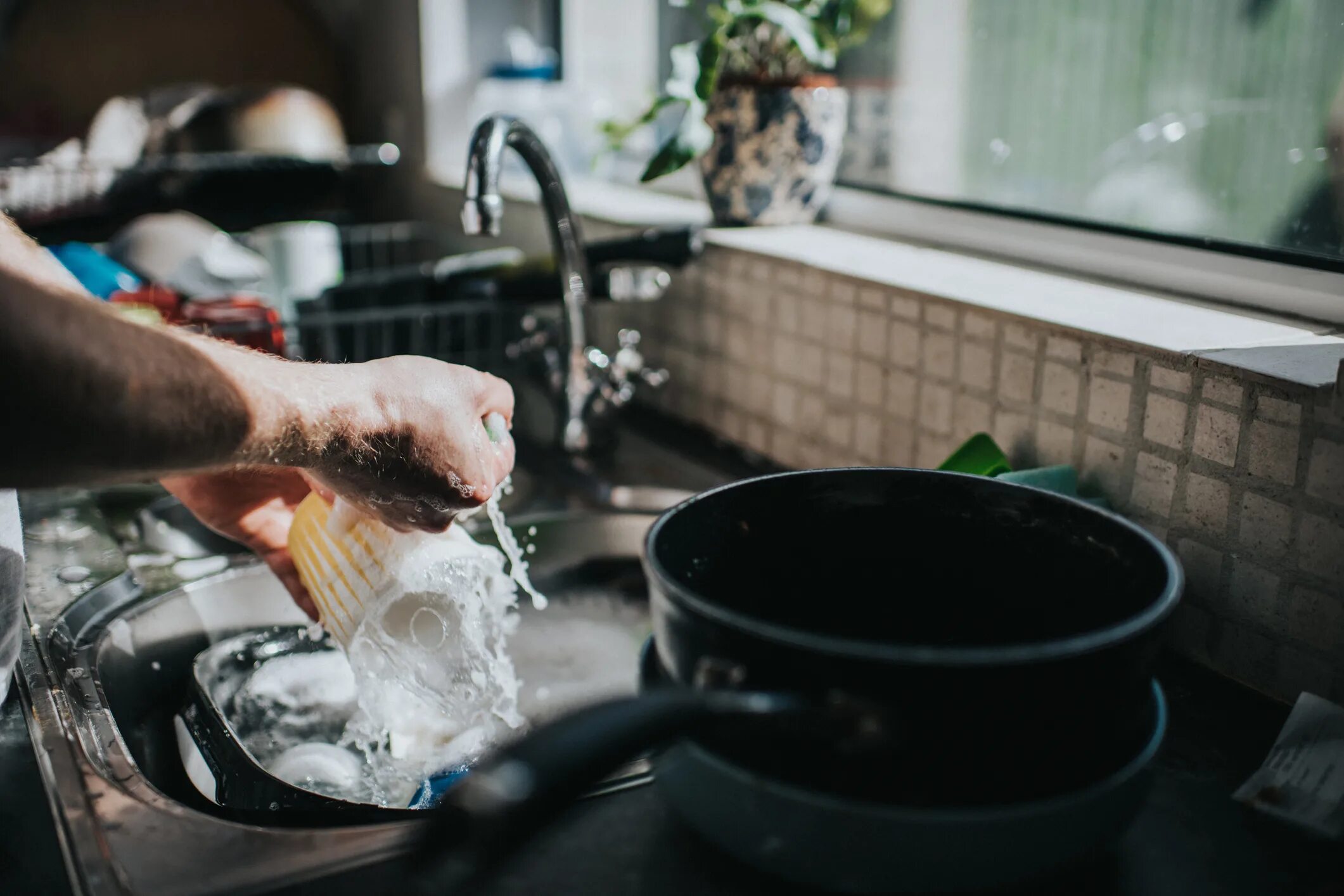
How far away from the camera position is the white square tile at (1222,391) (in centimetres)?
73

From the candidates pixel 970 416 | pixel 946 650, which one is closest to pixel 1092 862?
pixel 946 650

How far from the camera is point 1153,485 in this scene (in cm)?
79

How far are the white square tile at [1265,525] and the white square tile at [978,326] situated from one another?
257 mm

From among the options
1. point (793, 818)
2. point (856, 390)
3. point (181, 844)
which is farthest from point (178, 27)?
Answer: point (793, 818)

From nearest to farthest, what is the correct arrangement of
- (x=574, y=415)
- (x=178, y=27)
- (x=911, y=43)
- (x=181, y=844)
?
(x=181, y=844)
(x=574, y=415)
(x=911, y=43)
(x=178, y=27)

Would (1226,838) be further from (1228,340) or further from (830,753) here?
(1228,340)

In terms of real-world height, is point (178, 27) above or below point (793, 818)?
above

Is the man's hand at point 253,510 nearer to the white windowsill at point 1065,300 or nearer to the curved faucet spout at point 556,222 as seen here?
the curved faucet spout at point 556,222

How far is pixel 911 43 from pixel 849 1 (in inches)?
5.8

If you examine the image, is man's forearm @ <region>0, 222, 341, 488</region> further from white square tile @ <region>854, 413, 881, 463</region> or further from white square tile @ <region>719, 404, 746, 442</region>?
white square tile @ <region>719, 404, 746, 442</region>

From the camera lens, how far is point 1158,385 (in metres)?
0.78

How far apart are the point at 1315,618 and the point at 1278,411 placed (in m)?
0.13

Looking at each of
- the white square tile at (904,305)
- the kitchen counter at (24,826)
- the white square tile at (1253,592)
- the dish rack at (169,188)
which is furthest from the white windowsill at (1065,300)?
the dish rack at (169,188)

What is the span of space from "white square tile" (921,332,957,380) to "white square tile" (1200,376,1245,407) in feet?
0.80
